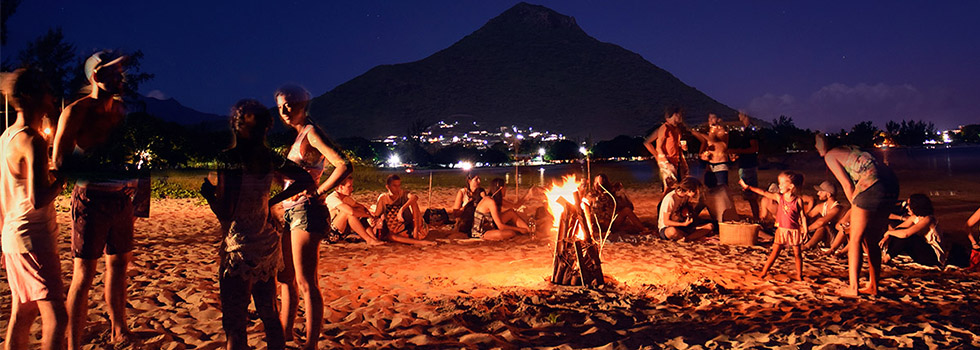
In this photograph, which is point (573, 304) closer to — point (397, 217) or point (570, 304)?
point (570, 304)

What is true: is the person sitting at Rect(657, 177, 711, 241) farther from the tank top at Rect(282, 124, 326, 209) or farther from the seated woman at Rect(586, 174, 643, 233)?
the tank top at Rect(282, 124, 326, 209)

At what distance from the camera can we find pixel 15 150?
3.04 meters

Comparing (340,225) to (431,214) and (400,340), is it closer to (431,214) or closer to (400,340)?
(431,214)

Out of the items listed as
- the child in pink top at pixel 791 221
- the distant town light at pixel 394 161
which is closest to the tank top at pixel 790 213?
the child in pink top at pixel 791 221

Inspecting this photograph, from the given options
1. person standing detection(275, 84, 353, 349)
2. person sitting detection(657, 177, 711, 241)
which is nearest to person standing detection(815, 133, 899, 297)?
person sitting detection(657, 177, 711, 241)

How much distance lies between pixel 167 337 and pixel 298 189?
2.19 meters

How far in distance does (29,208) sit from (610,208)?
8.05m

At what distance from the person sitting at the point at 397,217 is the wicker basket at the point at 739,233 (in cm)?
437

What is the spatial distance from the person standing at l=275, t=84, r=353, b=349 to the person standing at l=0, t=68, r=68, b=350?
1.19 metres

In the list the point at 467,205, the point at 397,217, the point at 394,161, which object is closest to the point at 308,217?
the point at 397,217

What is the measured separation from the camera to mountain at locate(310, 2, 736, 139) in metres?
126

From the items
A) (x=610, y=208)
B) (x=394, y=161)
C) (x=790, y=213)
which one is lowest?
(x=610, y=208)

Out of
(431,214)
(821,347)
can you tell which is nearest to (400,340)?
(821,347)

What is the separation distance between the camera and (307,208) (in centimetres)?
348
